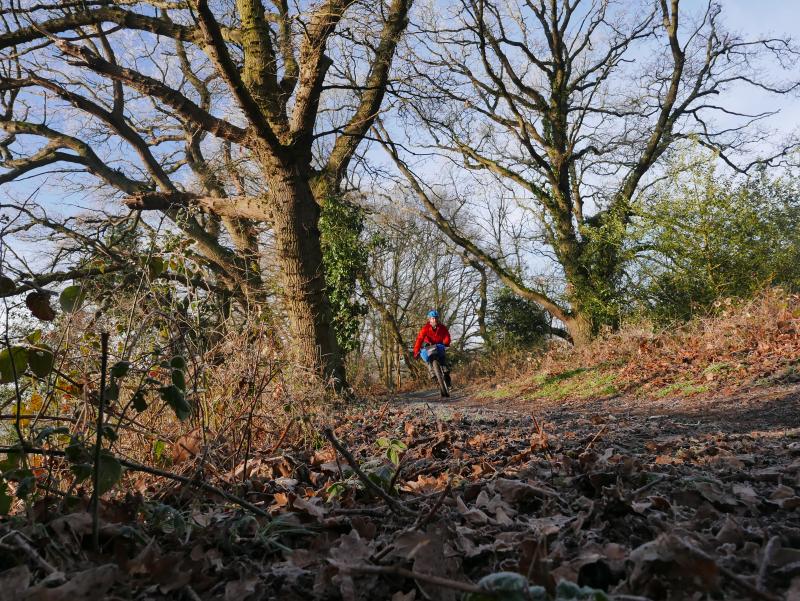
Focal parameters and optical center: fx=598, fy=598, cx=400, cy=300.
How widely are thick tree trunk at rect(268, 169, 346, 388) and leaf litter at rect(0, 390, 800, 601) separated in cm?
663

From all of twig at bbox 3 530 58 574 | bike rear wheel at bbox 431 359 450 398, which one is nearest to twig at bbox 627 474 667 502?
twig at bbox 3 530 58 574

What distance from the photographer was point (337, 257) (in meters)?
15.6

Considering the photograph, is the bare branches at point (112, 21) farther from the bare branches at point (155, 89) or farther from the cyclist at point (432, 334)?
the cyclist at point (432, 334)

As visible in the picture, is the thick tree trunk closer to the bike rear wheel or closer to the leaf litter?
the bike rear wheel

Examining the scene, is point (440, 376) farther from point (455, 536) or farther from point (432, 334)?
point (455, 536)

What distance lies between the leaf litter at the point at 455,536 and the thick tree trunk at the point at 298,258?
663cm

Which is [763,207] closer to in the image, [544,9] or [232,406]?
[544,9]

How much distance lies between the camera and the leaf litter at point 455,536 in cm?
126

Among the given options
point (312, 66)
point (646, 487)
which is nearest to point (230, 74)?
point (312, 66)

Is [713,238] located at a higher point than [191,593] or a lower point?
higher

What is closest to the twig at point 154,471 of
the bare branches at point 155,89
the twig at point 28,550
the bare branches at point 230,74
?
the twig at point 28,550

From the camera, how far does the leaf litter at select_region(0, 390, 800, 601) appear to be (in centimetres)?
126

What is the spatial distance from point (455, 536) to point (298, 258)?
8088 mm

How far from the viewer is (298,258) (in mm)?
Answer: 9500
